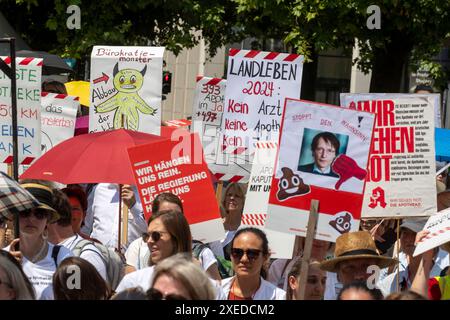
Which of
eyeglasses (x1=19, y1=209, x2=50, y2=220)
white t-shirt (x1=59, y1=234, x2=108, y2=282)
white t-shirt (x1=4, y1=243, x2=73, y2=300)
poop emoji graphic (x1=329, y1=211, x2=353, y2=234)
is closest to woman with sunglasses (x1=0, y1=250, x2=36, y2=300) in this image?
white t-shirt (x1=4, y1=243, x2=73, y2=300)

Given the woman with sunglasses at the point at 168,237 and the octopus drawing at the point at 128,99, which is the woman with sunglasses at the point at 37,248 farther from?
the octopus drawing at the point at 128,99

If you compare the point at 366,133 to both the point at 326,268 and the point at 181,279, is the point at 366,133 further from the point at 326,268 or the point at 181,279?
the point at 181,279

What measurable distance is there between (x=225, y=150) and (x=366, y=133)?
9.83 feet

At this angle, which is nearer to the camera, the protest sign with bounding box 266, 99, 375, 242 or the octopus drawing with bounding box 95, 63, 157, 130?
the protest sign with bounding box 266, 99, 375, 242

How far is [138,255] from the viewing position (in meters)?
8.66

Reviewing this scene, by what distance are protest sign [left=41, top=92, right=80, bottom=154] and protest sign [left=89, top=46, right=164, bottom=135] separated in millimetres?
430

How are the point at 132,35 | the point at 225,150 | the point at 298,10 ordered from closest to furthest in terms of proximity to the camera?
the point at 225,150, the point at 298,10, the point at 132,35

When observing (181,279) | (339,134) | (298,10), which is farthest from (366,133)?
(298,10)

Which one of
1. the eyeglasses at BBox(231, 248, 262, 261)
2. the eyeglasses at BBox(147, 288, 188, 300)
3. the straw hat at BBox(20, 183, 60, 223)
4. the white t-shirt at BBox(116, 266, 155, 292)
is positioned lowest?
the white t-shirt at BBox(116, 266, 155, 292)

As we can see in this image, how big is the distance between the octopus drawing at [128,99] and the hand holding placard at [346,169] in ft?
11.5

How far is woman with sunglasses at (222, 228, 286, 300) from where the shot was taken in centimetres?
746

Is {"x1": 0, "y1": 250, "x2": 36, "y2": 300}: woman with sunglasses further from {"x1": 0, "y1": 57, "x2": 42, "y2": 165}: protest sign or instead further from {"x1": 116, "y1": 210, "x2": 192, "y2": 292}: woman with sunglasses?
{"x1": 0, "y1": 57, "x2": 42, "y2": 165}: protest sign

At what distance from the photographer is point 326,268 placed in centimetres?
776

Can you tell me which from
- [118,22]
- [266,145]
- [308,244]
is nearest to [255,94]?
[266,145]
